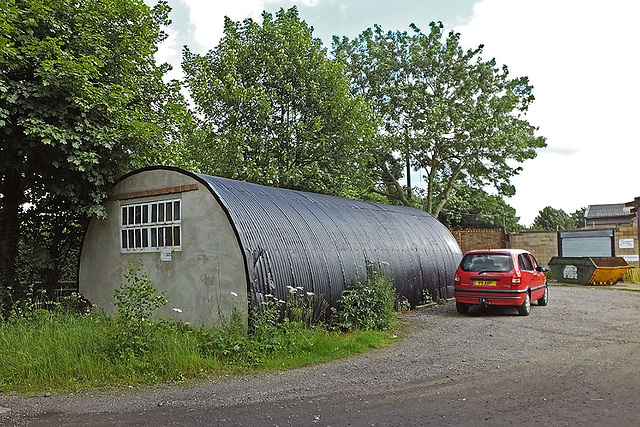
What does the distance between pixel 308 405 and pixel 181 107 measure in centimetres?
1075

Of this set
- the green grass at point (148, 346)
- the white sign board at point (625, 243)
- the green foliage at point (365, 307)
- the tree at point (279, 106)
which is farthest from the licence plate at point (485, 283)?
the white sign board at point (625, 243)

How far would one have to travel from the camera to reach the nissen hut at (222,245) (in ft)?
32.5

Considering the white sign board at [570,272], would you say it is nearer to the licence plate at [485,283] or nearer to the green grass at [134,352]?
the licence plate at [485,283]

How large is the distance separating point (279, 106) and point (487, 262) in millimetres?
13868

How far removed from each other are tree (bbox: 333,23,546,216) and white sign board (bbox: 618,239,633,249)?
667 centimetres

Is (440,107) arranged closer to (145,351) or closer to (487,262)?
(487,262)

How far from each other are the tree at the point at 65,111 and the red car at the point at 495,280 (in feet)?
27.7

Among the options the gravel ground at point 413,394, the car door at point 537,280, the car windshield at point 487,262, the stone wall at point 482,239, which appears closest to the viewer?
the gravel ground at point 413,394

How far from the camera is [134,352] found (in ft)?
25.8

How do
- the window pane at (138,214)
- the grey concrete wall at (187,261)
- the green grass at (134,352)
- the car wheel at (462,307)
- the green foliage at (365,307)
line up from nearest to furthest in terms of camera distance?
the green grass at (134,352)
the grey concrete wall at (187,261)
the green foliage at (365,307)
the window pane at (138,214)
the car wheel at (462,307)

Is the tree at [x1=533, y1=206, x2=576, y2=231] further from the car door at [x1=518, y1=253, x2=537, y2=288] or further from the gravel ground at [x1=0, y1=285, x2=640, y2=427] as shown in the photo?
the gravel ground at [x1=0, y1=285, x2=640, y2=427]

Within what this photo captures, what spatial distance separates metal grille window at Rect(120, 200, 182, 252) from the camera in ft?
36.1

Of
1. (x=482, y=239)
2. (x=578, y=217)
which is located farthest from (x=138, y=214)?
(x=578, y=217)

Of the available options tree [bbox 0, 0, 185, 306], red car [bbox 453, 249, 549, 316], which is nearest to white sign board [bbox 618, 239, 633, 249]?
red car [bbox 453, 249, 549, 316]
